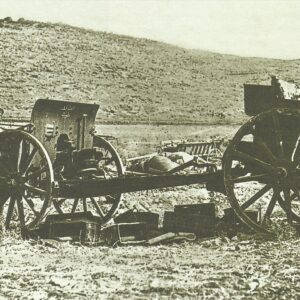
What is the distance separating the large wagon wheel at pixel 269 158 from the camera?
308 inches

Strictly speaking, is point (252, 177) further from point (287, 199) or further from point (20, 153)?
point (20, 153)

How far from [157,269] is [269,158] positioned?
252cm

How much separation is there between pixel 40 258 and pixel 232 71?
164 feet

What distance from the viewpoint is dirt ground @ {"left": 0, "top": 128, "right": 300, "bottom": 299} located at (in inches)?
213

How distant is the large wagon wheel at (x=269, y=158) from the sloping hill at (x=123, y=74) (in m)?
29.6

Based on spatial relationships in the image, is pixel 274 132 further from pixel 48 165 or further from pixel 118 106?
pixel 118 106

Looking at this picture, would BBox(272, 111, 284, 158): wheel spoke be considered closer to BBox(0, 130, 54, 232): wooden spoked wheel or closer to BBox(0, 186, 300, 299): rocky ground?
BBox(0, 186, 300, 299): rocky ground

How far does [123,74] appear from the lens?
50188 mm

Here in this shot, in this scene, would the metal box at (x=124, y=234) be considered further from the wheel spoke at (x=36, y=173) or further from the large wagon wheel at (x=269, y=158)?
the large wagon wheel at (x=269, y=158)

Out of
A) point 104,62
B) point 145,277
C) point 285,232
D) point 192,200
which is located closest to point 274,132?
point 285,232

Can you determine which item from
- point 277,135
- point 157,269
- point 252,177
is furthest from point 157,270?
point 277,135

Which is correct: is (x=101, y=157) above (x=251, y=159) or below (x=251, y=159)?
below

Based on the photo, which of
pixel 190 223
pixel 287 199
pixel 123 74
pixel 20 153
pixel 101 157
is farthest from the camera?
pixel 123 74

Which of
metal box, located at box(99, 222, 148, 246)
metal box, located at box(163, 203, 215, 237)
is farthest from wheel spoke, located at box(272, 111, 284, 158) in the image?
metal box, located at box(99, 222, 148, 246)
